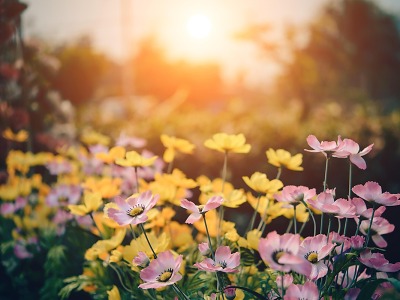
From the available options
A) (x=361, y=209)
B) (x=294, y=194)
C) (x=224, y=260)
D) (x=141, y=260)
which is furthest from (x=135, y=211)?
(x=361, y=209)

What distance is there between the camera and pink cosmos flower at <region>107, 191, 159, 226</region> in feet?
3.86

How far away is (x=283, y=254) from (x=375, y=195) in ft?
1.19

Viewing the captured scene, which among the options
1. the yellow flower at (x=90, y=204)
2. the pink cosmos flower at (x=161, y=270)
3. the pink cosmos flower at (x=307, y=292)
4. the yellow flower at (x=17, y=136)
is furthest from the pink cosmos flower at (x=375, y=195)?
the yellow flower at (x=17, y=136)

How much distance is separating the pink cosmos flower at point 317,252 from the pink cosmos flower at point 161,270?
292 mm

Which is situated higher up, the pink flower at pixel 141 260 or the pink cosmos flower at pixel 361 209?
the pink cosmos flower at pixel 361 209

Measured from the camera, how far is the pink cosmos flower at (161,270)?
3.53ft

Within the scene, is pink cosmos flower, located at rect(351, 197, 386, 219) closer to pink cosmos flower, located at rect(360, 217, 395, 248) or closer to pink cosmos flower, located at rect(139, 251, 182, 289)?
pink cosmos flower, located at rect(360, 217, 395, 248)

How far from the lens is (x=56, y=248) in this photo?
202 cm

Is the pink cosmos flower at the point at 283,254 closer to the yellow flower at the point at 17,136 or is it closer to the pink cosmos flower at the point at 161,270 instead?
the pink cosmos flower at the point at 161,270

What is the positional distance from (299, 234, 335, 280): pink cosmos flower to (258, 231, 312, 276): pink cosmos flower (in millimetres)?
94

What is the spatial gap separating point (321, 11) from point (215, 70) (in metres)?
11.7

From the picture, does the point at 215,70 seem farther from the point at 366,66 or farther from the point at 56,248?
the point at 56,248

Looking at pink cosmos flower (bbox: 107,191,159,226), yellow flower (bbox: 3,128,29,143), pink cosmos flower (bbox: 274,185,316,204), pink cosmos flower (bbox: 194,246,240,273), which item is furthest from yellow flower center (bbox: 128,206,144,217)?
yellow flower (bbox: 3,128,29,143)

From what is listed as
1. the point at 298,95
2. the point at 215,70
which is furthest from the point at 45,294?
the point at 215,70
